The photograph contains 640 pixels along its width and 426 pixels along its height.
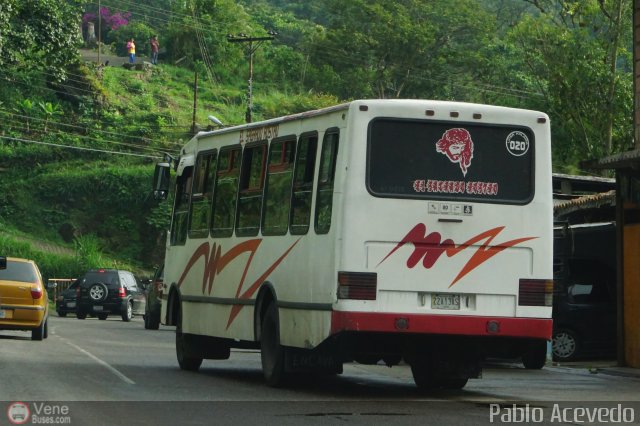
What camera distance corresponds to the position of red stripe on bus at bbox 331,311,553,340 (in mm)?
14703

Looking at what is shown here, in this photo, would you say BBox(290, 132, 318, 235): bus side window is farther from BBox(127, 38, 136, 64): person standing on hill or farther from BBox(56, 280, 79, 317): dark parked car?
BBox(127, 38, 136, 64): person standing on hill

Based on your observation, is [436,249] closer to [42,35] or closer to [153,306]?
[153,306]

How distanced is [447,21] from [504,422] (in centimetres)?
6932

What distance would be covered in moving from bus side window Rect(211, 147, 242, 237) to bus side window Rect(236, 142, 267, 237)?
0.23 metres

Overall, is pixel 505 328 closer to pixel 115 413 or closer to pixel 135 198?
pixel 115 413

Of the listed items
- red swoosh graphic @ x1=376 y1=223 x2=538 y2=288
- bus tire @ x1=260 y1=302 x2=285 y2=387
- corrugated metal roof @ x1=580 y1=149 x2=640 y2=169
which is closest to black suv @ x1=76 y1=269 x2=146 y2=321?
corrugated metal roof @ x1=580 y1=149 x2=640 y2=169

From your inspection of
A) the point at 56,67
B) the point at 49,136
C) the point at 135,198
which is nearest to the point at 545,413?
the point at 56,67

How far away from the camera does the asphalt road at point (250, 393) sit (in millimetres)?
13016

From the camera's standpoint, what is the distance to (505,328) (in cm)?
1509

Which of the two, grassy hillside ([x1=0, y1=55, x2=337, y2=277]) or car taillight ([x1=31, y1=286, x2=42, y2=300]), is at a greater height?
grassy hillside ([x1=0, y1=55, x2=337, y2=277])

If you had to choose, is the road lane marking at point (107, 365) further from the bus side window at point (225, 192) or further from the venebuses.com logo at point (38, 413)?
the venebuses.com logo at point (38, 413)

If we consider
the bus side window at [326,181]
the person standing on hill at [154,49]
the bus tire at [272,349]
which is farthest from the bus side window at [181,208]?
the person standing on hill at [154,49]

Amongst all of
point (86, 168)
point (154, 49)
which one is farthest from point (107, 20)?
point (86, 168)

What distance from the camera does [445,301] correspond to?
15.1 metres
